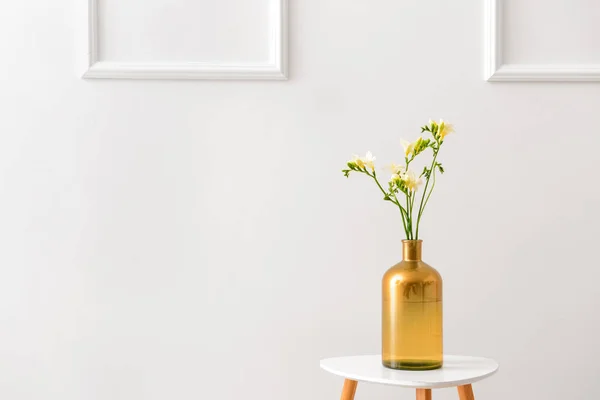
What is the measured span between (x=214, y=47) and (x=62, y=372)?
0.77 m

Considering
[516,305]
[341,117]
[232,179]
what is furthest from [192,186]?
[516,305]

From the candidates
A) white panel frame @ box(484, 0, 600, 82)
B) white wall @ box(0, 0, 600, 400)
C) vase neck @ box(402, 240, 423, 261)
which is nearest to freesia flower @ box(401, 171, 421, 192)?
vase neck @ box(402, 240, 423, 261)

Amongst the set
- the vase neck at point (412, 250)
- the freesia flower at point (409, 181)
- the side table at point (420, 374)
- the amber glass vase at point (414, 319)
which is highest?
the freesia flower at point (409, 181)

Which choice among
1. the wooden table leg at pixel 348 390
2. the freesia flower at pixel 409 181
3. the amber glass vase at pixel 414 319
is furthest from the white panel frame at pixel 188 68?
the wooden table leg at pixel 348 390

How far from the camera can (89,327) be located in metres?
1.52

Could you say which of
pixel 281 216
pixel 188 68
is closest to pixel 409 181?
pixel 281 216

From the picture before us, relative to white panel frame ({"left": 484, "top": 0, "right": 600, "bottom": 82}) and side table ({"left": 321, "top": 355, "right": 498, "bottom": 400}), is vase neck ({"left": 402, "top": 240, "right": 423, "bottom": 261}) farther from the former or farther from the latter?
white panel frame ({"left": 484, "top": 0, "right": 600, "bottom": 82})

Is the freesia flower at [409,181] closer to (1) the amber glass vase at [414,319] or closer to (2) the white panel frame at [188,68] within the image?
(1) the amber glass vase at [414,319]

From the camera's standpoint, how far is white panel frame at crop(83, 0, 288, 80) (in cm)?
152

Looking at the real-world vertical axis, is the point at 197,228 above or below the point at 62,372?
above

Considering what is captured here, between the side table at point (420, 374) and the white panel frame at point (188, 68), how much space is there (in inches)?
24.5

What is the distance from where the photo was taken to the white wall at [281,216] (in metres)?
1.52

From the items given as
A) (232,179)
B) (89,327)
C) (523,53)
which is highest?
(523,53)

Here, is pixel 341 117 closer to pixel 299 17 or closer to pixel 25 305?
pixel 299 17
